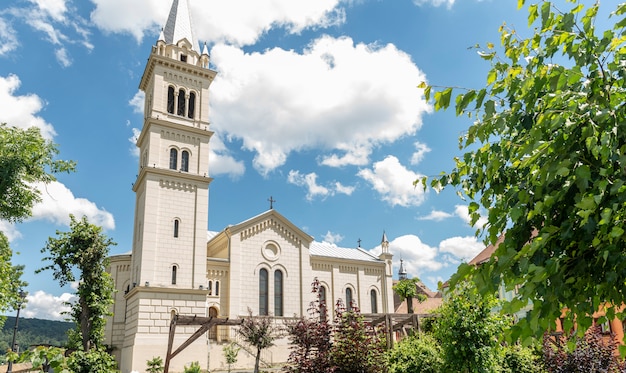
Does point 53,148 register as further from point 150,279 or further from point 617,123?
point 617,123

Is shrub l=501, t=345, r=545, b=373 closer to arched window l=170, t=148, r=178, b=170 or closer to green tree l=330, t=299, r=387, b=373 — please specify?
green tree l=330, t=299, r=387, b=373

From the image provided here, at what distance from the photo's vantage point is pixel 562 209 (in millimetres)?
3699

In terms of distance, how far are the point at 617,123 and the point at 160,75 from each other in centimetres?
Answer: 3496

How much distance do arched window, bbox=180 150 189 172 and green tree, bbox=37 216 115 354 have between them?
8637 mm

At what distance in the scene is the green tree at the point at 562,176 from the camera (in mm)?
3199

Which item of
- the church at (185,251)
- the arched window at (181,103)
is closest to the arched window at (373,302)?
the church at (185,251)

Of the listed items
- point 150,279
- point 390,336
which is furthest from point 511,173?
point 150,279

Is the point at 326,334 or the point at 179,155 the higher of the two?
the point at 179,155

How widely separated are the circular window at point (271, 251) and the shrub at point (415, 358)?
21.2 m

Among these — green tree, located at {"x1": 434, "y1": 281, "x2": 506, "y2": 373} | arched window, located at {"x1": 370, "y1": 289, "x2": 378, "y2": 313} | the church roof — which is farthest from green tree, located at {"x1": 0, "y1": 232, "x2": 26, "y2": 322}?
arched window, located at {"x1": 370, "y1": 289, "x2": 378, "y2": 313}

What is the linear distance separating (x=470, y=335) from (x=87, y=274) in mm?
20918

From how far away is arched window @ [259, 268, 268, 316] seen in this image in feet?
118

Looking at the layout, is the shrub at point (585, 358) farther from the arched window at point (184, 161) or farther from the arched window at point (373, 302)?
the arched window at point (373, 302)

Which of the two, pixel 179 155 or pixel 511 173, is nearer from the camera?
pixel 511 173
